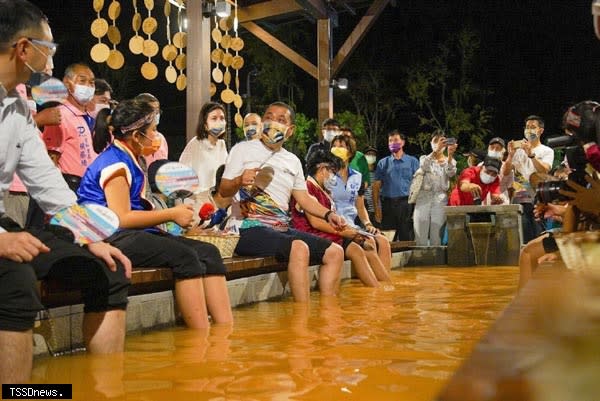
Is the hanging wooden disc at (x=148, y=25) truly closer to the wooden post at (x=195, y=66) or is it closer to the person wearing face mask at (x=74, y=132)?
the wooden post at (x=195, y=66)

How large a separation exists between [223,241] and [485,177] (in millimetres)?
6623

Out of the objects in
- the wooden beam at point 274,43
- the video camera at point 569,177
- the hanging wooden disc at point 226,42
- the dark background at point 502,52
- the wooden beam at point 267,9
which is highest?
the dark background at point 502,52

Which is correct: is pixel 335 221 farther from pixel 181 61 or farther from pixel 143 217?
pixel 181 61

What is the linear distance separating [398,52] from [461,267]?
525 inches

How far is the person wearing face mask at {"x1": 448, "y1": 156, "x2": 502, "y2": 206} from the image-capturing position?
11422 mm

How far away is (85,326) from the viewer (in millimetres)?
3754

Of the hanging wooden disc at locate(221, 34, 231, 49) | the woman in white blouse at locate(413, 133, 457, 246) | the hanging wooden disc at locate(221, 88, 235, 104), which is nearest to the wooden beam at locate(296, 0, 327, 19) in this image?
the hanging wooden disc at locate(221, 34, 231, 49)

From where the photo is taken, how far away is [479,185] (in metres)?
11.7

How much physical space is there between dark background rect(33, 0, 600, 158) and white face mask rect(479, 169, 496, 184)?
437 inches

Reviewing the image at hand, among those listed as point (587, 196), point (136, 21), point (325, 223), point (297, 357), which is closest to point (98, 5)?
point (136, 21)

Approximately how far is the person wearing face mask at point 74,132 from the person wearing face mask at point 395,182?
665cm

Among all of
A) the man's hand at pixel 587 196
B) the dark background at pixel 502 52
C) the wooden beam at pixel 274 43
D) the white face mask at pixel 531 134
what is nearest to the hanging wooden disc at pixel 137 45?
the wooden beam at pixel 274 43

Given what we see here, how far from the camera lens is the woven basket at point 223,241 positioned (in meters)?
5.85

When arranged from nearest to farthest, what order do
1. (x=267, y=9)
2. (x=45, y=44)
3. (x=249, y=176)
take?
(x=45, y=44)
(x=249, y=176)
(x=267, y=9)
